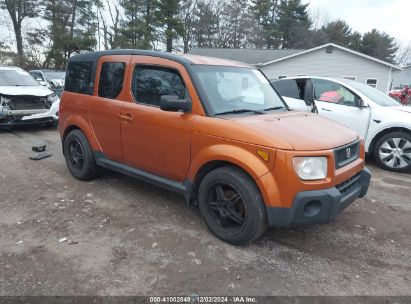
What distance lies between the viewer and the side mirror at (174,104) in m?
3.53

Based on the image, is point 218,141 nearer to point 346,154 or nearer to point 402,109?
point 346,154

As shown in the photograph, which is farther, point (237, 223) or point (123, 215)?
point (123, 215)

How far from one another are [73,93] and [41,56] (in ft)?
114

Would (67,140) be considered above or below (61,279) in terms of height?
above

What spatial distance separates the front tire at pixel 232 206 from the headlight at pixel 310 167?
44cm

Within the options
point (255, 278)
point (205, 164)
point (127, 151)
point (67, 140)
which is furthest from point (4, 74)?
point (255, 278)

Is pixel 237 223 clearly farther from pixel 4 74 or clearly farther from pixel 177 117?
pixel 4 74

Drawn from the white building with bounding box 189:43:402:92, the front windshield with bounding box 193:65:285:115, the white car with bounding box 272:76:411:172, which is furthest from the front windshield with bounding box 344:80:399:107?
the white building with bounding box 189:43:402:92

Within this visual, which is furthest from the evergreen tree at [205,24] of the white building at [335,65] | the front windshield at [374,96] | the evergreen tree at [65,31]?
the front windshield at [374,96]

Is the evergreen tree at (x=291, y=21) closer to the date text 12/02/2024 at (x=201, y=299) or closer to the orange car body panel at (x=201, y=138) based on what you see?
the orange car body panel at (x=201, y=138)

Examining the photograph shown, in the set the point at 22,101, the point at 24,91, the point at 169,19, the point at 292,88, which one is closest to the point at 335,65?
the point at 169,19

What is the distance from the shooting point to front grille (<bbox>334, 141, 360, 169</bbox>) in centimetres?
327

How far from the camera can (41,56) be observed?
115ft

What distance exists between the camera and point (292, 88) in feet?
25.0
